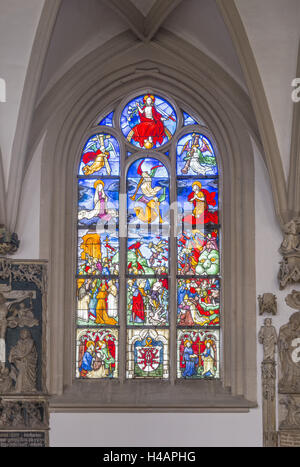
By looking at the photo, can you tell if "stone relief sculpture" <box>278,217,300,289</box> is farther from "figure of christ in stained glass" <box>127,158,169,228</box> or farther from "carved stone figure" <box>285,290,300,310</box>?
"figure of christ in stained glass" <box>127,158,169,228</box>

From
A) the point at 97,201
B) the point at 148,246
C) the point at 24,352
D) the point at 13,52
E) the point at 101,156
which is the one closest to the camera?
the point at 24,352

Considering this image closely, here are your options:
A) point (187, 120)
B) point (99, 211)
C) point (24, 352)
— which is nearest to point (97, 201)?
point (99, 211)

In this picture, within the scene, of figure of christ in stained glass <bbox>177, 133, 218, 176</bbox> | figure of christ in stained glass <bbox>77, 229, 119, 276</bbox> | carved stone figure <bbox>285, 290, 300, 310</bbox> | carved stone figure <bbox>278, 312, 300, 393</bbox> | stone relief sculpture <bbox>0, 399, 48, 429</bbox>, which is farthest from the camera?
figure of christ in stained glass <bbox>177, 133, 218, 176</bbox>

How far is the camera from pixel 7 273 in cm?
1130

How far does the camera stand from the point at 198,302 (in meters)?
14.4

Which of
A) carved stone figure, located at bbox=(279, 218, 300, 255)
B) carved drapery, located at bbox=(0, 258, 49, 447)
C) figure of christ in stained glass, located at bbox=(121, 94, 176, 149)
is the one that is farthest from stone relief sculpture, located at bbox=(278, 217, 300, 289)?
carved drapery, located at bbox=(0, 258, 49, 447)

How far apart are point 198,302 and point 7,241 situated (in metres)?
2.95

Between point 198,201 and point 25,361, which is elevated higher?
point 198,201

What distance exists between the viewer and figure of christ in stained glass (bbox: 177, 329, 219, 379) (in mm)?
14086

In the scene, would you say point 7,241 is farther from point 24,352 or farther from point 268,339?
point 268,339

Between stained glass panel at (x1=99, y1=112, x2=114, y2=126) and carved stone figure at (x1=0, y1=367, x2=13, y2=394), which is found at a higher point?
stained glass panel at (x1=99, y1=112, x2=114, y2=126)

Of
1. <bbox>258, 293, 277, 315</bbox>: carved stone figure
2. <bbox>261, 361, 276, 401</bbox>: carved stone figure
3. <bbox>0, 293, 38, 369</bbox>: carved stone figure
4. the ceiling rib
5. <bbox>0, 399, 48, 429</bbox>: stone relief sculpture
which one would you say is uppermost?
the ceiling rib

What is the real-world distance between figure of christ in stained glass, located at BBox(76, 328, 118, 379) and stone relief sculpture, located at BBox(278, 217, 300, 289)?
262cm

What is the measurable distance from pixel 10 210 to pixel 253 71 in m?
3.92
